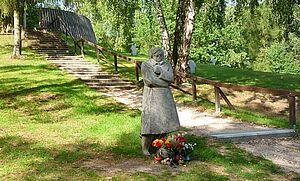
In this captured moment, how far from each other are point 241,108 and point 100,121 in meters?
5.54

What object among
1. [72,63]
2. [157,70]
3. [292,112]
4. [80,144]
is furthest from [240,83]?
[157,70]

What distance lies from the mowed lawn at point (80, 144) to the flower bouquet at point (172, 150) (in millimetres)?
186

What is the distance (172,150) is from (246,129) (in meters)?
3.70

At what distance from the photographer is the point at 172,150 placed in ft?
23.6

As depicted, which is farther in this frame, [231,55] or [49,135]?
[231,55]

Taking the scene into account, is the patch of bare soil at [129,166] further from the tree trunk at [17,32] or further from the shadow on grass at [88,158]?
the tree trunk at [17,32]

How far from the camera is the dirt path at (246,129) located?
26.0ft

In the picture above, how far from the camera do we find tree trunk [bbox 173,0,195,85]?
1571 centimetres

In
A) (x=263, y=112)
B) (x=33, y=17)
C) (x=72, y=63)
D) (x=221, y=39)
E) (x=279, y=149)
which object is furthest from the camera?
(x=221, y=39)

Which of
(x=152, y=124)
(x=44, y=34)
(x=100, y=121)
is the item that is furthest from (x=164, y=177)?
(x=44, y=34)

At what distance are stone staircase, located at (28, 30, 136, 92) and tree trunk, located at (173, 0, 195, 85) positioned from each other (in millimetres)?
2180

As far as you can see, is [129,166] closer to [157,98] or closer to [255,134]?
[157,98]

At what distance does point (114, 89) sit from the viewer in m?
16.3

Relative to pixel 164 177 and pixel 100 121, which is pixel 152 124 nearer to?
pixel 164 177
